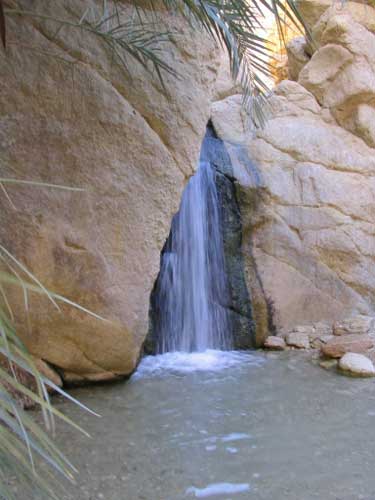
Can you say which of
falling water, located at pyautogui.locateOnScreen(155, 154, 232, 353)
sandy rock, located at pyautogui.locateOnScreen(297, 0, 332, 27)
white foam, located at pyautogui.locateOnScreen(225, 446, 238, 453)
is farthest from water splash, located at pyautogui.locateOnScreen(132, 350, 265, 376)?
sandy rock, located at pyautogui.locateOnScreen(297, 0, 332, 27)

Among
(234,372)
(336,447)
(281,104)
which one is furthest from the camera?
(281,104)

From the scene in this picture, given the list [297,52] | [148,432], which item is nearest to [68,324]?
[148,432]

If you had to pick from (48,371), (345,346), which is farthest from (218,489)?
(345,346)

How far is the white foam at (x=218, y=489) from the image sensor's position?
7.71 feet

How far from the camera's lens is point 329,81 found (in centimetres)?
707

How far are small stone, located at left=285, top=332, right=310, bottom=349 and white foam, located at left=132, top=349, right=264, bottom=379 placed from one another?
1.63ft

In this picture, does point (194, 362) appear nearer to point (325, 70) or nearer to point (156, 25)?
point (156, 25)

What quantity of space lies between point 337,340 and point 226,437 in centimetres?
237

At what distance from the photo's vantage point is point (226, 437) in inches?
118

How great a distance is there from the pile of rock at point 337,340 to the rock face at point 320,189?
14cm

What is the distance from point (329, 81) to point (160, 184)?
4414 millimetres

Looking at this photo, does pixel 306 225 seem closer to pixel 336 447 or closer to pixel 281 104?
pixel 281 104

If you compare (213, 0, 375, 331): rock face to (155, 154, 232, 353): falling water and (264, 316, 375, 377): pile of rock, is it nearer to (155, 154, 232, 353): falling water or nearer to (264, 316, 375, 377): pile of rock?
(264, 316, 375, 377): pile of rock

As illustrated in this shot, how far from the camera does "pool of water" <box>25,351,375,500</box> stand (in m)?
2.40
